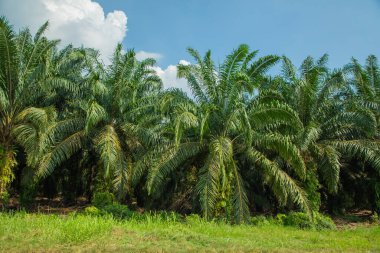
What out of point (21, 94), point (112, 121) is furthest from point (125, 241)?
point (112, 121)

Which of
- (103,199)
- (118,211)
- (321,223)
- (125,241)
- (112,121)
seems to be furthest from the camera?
(112,121)

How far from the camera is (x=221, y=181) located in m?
15.2

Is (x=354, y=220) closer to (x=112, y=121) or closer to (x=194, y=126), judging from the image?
(x=194, y=126)

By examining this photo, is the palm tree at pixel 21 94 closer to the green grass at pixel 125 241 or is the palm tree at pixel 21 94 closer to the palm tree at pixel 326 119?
the green grass at pixel 125 241

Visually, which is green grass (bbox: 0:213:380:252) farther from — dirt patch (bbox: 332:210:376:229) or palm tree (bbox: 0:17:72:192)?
dirt patch (bbox: 332:210:376:229)

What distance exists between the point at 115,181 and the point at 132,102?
11.9 feet

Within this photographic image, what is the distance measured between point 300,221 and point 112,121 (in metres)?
9.01

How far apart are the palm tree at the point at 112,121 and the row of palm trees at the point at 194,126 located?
5cm

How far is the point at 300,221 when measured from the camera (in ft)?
49.1

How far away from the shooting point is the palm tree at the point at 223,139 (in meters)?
14.6

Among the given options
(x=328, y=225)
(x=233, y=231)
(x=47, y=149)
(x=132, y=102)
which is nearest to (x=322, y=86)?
(x=328, y=225)

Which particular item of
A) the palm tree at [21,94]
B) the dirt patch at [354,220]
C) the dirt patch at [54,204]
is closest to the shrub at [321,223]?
the dirt patch at [354,220]

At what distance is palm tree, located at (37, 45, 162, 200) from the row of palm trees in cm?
5

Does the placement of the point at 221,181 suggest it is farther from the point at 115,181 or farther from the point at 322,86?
the point at 322,86
